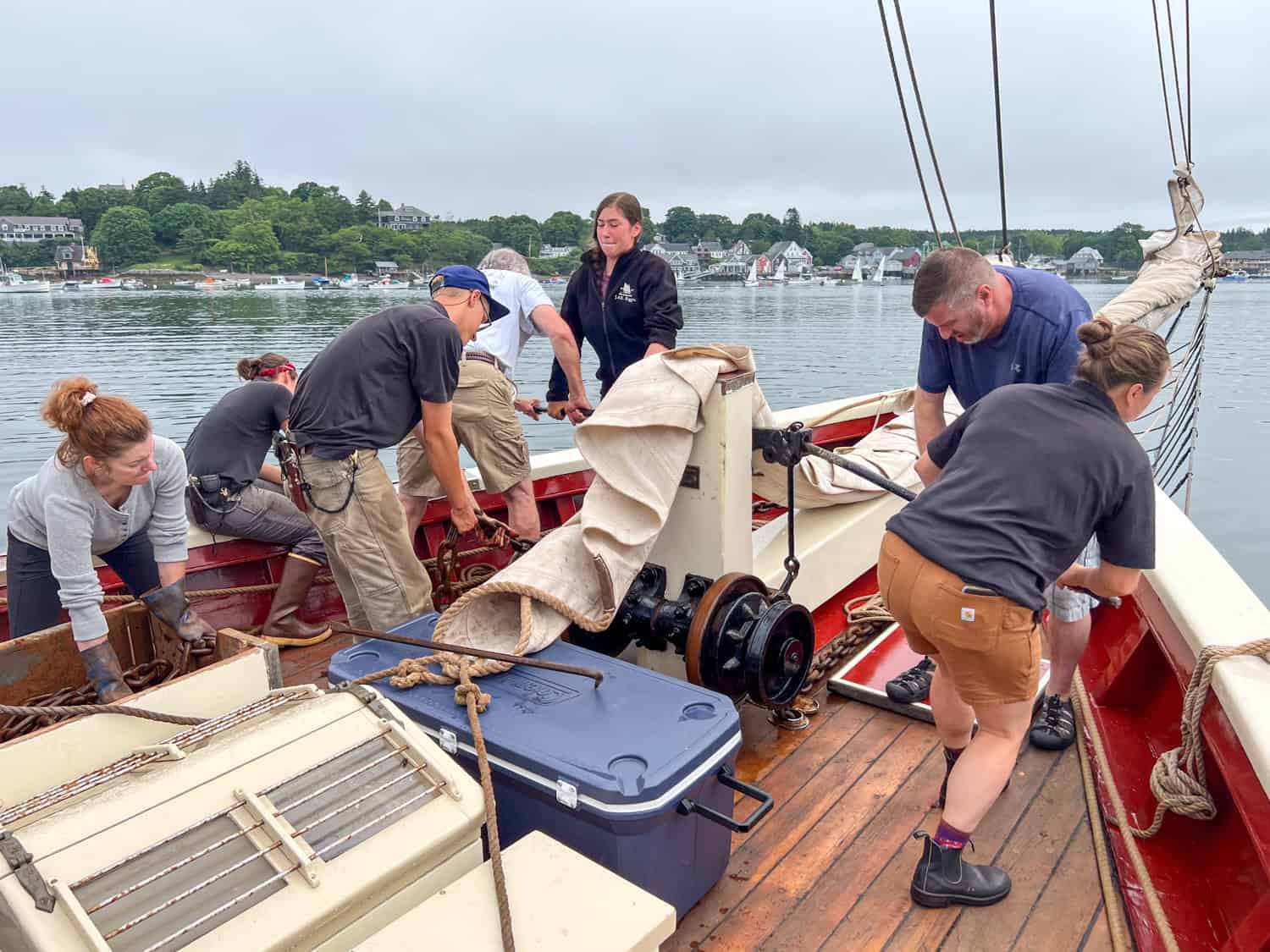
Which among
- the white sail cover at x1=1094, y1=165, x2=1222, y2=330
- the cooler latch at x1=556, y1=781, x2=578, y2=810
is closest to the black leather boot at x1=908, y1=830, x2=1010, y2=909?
the cooler latch at x1=556, y1=781, x2=578, y2=810

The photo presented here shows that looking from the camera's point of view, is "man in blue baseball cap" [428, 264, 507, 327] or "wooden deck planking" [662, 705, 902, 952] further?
"man in blue baseball cap" [428, 264, 507, 327]

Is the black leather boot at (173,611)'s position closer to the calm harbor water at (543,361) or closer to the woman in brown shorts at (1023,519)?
the woman in brown shorts at (1023,519)

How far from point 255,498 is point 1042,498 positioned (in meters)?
2.89

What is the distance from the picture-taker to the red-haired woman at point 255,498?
3.55 m

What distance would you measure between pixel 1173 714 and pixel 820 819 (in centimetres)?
103

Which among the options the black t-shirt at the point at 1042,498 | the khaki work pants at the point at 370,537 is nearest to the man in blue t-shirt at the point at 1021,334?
the black t-shirt at the point at 1042,498

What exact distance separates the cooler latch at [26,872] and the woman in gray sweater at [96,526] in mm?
1242

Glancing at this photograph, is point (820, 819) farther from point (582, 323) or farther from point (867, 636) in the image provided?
point (582, 323)

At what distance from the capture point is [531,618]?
235 centimetres

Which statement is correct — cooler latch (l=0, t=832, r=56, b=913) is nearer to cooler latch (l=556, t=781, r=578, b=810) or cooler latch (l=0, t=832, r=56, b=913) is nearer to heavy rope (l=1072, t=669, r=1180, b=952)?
cooler latch (l=556, t=781, r=578, b=810)

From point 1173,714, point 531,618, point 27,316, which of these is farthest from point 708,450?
point 27,316

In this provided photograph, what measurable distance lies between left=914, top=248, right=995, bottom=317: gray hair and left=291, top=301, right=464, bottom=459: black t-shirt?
56.3 inches

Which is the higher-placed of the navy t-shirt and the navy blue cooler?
the navy t-shirt

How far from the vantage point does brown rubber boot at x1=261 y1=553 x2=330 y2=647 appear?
3.56 meters
